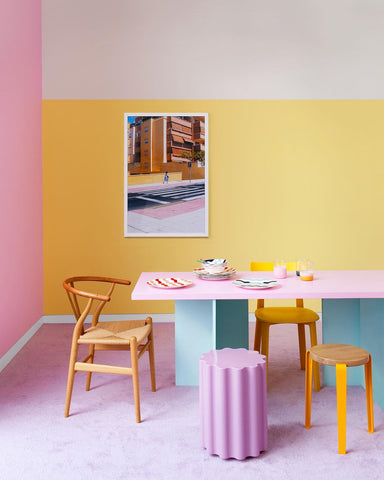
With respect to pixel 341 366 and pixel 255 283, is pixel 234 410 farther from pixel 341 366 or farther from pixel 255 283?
pixel 255 283

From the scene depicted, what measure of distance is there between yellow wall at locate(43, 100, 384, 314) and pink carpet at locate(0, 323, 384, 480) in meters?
1.50

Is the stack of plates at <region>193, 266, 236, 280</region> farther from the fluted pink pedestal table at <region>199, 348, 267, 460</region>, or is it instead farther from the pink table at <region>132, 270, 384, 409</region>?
the fluted pink pedestal table at <region>199, 348, 267, 460</region>

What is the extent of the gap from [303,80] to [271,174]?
985 mm

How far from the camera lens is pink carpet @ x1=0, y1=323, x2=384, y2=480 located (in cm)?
201

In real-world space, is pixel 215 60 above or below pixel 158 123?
above

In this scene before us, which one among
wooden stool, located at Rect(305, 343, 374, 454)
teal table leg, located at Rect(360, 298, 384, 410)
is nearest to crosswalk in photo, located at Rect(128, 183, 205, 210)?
teal table leg, located at Rect(360, 298, 384, 410)

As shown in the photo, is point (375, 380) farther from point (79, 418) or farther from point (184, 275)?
point (79, 418)

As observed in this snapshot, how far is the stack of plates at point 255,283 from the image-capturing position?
2.49 meters

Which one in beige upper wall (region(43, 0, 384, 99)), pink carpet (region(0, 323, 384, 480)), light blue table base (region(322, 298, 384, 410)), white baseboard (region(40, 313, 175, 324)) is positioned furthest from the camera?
white baseboard (region(40, 313, 175, 324))

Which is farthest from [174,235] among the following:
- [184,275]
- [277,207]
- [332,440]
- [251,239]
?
[332,440]

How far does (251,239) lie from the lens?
4660 mm

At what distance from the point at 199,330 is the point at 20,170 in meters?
2.09

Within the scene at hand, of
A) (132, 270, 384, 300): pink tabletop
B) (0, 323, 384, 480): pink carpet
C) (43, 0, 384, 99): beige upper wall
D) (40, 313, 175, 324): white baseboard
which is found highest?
(43, 0, 384, 99): beige upper wall

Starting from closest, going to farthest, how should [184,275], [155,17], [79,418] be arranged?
[79,418], [184,275], [155,17]
